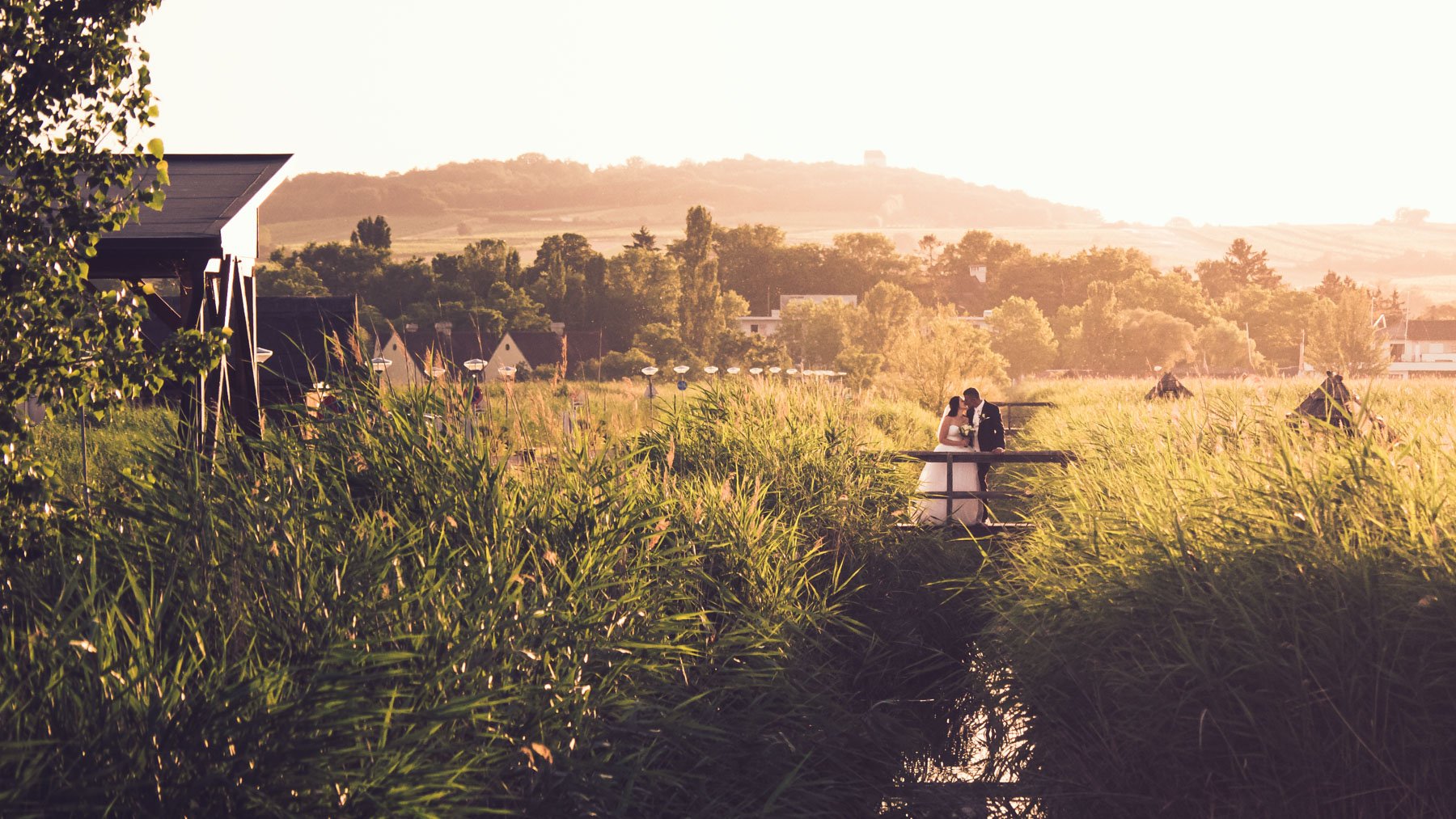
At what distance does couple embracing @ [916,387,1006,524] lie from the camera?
1135 centimetres

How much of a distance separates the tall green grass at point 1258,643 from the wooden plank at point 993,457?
13.0ft

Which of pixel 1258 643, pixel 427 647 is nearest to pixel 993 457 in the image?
pixel 1258 643

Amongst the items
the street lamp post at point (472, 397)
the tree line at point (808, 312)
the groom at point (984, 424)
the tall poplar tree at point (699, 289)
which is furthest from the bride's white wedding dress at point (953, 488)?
the tall poplar tree at point (699, 289)

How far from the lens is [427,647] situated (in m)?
3.93

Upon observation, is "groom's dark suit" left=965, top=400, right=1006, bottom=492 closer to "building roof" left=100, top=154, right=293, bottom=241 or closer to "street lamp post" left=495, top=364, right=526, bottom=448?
"street lamp post" left=495, top=364, right=526, bottom=448

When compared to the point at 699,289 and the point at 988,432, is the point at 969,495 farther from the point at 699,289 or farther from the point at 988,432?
the point at 699,289

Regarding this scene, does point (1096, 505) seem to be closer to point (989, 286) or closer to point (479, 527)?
point (479, 527)

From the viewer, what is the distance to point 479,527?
502cm

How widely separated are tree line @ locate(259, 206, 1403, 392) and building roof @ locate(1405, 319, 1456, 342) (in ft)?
22.7

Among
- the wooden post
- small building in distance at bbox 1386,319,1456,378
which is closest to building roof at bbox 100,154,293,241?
the wooden post

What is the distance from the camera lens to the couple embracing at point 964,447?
1135 cm

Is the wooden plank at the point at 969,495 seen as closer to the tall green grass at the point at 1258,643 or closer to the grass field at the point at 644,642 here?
the grass field at the point at 644,642

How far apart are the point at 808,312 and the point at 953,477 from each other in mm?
90051

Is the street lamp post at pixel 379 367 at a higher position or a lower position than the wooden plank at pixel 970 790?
higher
